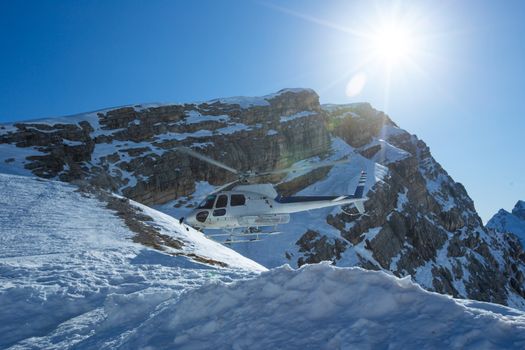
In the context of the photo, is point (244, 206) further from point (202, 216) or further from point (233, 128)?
point (233, 128)

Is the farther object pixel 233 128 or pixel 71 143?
pixel 233 128

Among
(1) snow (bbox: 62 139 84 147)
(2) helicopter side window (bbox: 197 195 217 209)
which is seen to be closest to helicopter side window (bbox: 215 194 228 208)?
(2) helicopter side window (bbox: 197 195 217 209)

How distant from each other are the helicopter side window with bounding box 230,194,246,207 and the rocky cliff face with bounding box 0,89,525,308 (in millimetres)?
24889

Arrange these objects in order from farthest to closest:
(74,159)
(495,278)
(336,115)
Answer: (336,115), (495,278), (74,159)

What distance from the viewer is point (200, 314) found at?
263 inches

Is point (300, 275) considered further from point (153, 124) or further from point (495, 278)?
point (495, 278)

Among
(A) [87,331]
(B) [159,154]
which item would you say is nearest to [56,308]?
(A) [87,331]

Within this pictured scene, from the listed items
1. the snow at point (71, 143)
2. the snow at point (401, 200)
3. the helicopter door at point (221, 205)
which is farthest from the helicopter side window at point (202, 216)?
the snow at point (401, 200)

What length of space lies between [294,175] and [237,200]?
48196 mm

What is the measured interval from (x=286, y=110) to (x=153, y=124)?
3084 centimetres

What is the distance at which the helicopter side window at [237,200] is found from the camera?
18828 millimetres

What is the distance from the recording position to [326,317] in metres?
5.96

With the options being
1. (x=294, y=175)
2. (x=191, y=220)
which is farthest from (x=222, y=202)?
(x=294, y=175)

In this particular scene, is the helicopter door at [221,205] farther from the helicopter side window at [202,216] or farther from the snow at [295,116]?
the snow at [295,116]
